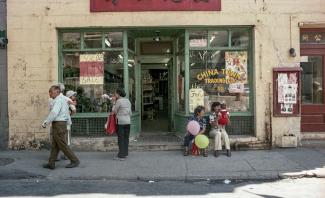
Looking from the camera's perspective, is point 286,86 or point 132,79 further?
point 132,79

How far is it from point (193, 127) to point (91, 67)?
319 centimetres

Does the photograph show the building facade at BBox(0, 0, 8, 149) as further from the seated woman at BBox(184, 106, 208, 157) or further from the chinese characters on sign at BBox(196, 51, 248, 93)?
the chinese characters on sign at BBox(196, 51, 248, 93)

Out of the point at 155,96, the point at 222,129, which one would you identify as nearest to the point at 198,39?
the point at 222,129

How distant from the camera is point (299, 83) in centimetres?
1269

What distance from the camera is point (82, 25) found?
12.6m

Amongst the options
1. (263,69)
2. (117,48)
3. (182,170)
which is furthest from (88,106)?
(263,69)

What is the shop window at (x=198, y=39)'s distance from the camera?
1289cm

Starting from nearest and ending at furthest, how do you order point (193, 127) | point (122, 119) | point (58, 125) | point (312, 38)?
point (58, 125) → point (122, 119) → point (193, 127) → point (312, 38)

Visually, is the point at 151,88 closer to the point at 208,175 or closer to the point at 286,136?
the point at 286,136

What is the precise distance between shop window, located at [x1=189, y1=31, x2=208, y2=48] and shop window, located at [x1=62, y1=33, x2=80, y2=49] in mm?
2936

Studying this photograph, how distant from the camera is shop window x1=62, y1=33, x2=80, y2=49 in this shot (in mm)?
12930

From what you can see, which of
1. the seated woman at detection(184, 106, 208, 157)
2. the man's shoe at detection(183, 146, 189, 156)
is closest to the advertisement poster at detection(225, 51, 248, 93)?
the seated woman at detection(184, 106, 208, 157)

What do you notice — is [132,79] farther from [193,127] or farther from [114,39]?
[193,127]

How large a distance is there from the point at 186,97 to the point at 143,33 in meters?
2.20
